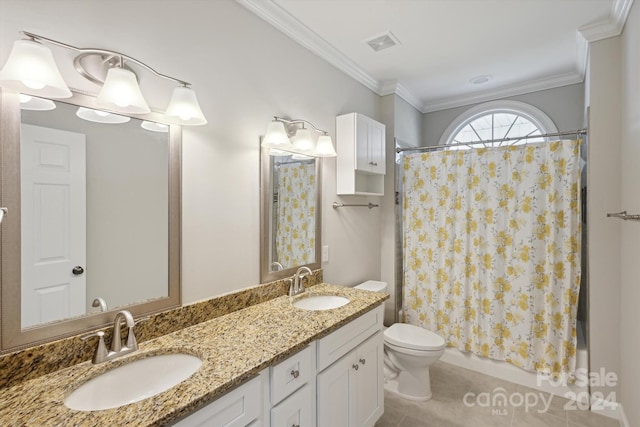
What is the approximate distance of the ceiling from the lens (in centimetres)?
191

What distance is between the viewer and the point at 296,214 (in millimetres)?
2109

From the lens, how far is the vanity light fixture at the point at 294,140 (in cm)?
181

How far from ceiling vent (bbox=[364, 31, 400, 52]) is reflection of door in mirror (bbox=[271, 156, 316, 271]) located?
0.99 metres

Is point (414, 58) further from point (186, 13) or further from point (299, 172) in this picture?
point (186, 13)

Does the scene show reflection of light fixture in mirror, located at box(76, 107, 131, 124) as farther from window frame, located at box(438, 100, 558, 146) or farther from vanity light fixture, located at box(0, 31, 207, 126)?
window frame, located at box(438, 100, 558, 146)

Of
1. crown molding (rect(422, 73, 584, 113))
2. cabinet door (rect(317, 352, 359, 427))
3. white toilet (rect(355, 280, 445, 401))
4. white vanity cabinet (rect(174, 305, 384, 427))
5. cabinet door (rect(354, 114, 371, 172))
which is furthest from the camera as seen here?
crown molding (rect(422, 73, 584, 113))

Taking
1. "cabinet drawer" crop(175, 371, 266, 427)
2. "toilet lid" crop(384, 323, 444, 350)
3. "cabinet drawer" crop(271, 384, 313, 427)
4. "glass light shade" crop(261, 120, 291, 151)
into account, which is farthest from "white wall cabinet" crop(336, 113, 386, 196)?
"cabinet drawer" crop(175, 371, 266, 427)

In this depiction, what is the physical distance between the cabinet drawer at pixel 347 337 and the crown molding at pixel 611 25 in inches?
89.3

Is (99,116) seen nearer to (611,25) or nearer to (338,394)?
(338,394)

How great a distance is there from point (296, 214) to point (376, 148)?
104cm

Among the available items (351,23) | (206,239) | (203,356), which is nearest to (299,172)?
(206,239)

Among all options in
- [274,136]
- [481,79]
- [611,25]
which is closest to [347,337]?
[274,136]

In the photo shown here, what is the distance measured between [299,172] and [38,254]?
1408 millimetres

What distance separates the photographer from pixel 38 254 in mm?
1041
